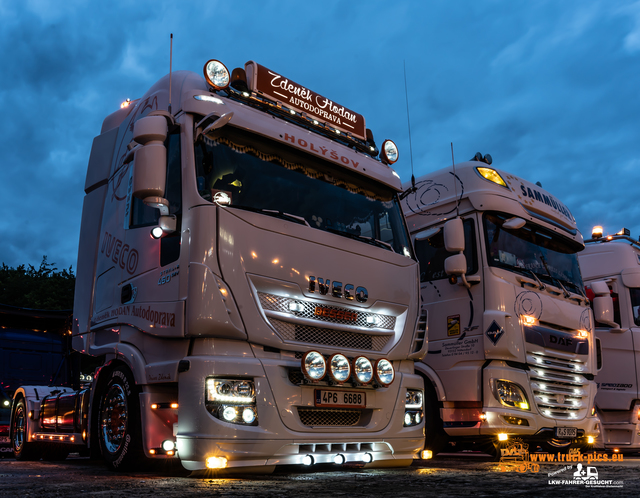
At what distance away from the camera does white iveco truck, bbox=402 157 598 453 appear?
286 inches

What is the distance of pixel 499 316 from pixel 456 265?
0.79 metres

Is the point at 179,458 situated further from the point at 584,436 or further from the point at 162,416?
the point at 584,436

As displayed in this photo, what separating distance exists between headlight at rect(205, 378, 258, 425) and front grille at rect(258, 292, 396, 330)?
0.65m

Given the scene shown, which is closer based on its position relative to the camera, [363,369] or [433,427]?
[363,369]

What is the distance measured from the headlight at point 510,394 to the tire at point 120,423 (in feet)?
13.5

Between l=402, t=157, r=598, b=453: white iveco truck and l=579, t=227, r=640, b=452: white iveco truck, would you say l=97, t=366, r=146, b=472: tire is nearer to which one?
l=402, t=157, r=598, b=453: white iveco truck

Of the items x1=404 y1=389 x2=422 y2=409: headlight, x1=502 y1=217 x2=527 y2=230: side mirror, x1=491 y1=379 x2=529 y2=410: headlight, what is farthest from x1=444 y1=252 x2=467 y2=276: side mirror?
x1=404 y1=389 x2=422 y2=409: headlight

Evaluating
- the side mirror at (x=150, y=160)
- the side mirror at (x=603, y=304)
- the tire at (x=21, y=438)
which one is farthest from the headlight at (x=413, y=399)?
the tire at (x=21, y=438)

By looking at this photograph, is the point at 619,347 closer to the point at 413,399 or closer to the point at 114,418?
the point at 413,399

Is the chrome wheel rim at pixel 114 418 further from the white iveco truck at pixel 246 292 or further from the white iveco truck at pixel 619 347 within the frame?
the white iveco truck at pixel 619 347

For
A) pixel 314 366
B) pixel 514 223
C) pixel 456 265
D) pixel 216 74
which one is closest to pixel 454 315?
pixel 456 265

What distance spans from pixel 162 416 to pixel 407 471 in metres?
2.32

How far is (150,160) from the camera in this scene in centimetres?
486

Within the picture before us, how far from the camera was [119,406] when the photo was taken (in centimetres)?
543
